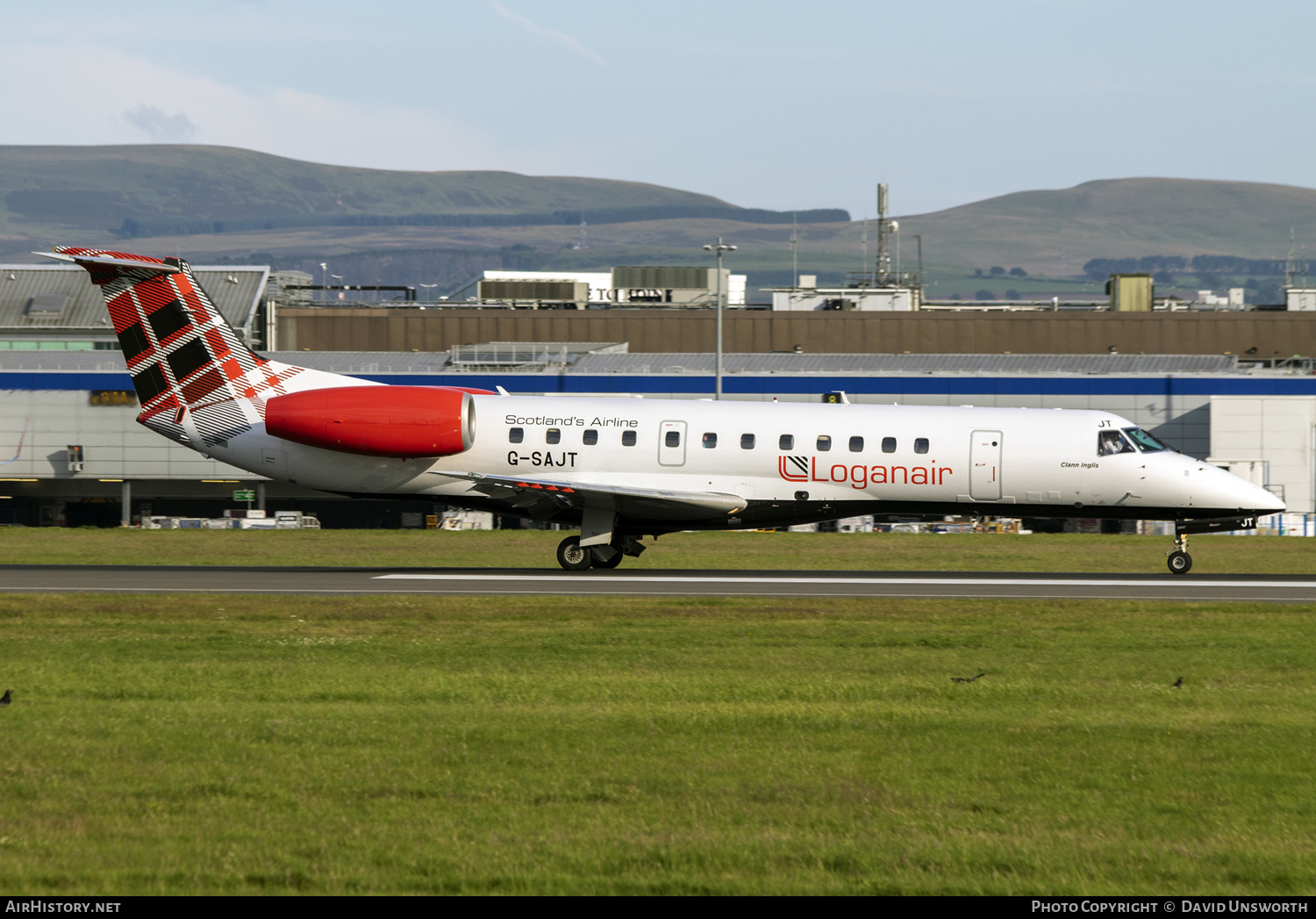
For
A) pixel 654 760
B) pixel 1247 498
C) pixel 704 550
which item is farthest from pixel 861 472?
pixel 654 760

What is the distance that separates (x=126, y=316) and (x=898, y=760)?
23786 mm

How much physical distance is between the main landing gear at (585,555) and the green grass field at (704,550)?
126 centimetres

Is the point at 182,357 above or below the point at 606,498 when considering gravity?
above

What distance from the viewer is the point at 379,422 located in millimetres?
29750

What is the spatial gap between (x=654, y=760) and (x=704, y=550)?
84.2ft

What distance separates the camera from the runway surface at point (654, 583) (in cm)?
2588

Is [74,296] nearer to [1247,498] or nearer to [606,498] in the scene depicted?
[606,498]

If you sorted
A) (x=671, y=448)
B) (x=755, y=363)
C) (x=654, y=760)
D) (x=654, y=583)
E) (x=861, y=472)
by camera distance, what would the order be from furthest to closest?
1. (x=755, y=363)
2. (x=671, y=448)
3. (x=861, y=472)
4. (x=654, y=583)
5. (x=654, y=760)

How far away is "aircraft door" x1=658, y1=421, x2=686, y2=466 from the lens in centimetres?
2983

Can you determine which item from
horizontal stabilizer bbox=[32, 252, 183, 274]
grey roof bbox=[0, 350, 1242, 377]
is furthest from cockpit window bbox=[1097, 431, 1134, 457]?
grey roof bbox=[0, 350, 1242, 377]

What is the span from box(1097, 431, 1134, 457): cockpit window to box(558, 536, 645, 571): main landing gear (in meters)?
10.6

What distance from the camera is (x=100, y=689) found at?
15227 mm

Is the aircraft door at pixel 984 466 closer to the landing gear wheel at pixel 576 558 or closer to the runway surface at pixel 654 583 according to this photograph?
the runway surface at pixel 654 583
